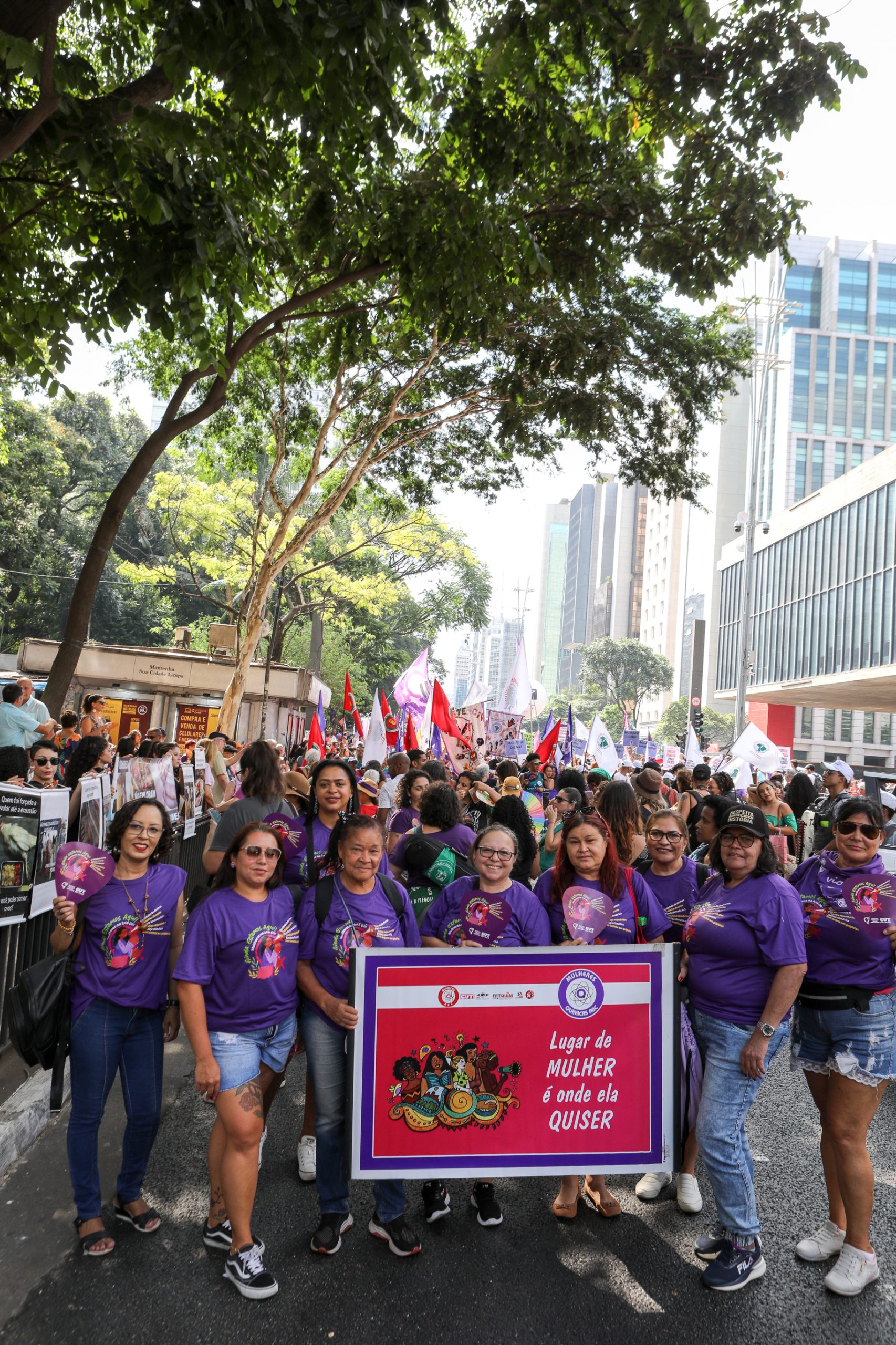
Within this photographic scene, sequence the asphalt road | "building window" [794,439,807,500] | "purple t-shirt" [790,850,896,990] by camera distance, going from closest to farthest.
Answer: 1. the asphalt road
2. "purple t-shirt" [790,850,896,990]
3. "building window" [794,439,807,500]

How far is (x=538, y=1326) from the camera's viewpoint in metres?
3.20

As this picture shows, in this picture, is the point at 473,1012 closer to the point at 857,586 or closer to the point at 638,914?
the point at 638,914

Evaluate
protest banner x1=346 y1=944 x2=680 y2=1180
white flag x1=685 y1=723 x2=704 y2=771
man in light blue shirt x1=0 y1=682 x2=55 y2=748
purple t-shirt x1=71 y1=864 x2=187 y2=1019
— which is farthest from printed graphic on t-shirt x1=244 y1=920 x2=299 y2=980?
white flag x1=685 y1=723 x2=704 y2=771

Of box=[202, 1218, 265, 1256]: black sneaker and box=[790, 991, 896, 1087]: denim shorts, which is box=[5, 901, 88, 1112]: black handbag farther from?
box=[790, 991, 896, 1087]: denim shorts

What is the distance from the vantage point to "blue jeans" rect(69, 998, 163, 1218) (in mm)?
3604

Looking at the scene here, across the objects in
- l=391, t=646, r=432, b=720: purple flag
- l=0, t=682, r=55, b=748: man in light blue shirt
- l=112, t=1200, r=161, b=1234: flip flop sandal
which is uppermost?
l=391, t=646, r=432, b=720: purple flag

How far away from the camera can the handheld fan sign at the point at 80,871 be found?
3680mm

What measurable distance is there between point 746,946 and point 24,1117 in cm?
348

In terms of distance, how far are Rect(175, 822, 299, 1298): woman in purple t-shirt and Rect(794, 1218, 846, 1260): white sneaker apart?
6.88ft

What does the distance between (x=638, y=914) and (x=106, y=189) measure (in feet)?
18.9

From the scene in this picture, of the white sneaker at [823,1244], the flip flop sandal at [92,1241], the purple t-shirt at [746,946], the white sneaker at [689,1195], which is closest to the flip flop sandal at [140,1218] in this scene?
Answer: the flip flop sandal at [92,1241]

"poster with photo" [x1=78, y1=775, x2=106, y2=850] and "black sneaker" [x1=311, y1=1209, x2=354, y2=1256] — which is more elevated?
"poster with photo" [x1=78, y1=775, x2=106, y2=850]

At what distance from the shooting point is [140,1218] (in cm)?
372

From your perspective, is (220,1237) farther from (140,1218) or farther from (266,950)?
(266,950)
